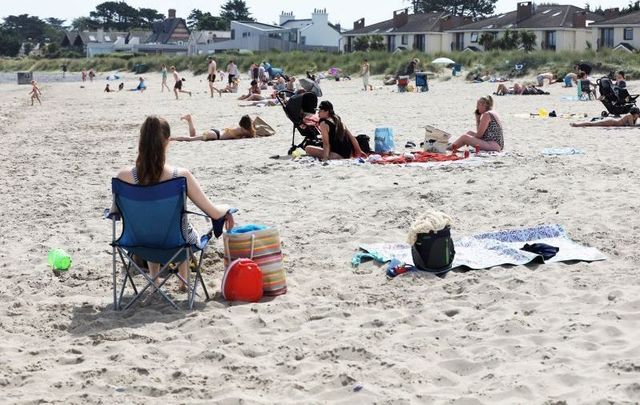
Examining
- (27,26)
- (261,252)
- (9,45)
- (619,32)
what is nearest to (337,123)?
(261,252)

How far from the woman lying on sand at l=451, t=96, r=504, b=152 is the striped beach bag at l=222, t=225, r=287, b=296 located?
6258mm

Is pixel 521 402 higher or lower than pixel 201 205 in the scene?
lower

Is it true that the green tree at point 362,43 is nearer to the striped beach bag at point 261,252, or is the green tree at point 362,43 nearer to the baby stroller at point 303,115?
the baby stroller at point 303,115

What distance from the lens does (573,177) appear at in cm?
923

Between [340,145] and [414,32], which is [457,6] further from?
[340,145]

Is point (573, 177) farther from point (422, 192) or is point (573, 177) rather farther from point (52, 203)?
point (52, 203)

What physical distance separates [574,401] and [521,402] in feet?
0.71

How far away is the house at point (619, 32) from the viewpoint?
187ft

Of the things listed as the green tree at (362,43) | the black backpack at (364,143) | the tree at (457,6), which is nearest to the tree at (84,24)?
the tree at (457,6)

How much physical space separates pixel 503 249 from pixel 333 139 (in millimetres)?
5045

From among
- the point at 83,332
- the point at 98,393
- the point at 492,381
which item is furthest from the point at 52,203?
the point at 492,381

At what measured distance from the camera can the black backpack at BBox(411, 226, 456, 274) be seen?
19.1 ft

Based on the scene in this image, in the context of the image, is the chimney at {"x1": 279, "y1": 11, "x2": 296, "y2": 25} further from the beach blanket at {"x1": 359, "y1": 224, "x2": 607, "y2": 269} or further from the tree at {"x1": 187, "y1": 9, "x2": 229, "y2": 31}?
the beach blanket at {"x1": 359, "y1": 224, "x2": 607, "y2": 269}

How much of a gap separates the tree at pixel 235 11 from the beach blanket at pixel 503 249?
386 feet
